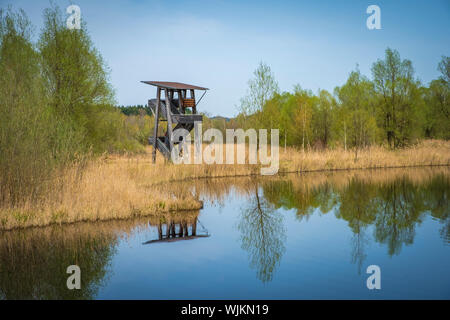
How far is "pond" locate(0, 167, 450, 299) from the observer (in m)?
5.78

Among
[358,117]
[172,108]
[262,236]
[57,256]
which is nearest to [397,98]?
[358,117]

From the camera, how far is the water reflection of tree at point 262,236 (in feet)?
23.1

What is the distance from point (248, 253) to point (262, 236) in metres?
1.41

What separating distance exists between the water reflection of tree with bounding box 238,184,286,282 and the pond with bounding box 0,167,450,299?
3cm

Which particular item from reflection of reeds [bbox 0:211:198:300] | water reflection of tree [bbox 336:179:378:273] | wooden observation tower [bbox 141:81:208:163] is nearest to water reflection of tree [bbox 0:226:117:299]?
reflection of reeds [bbox 0:211:198:300]

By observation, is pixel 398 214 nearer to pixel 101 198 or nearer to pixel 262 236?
pixel 262 236

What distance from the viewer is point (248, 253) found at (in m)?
7.86

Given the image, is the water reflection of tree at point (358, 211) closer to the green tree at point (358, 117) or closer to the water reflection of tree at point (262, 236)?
the water reflection of tree at point (262, 236)

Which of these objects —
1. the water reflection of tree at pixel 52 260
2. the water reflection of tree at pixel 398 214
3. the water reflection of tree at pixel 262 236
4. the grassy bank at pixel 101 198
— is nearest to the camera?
the water reflection of tree at pixel 52 260

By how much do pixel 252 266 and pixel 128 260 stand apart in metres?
2.39

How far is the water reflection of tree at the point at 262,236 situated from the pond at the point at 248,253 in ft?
0.09

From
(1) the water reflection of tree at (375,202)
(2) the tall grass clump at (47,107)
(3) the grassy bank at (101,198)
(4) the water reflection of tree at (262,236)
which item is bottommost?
(4) the water reflection of tree at (262,236)

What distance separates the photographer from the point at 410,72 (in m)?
28.3

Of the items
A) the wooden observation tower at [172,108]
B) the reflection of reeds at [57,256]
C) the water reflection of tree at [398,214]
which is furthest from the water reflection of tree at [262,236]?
the wooden observation tower at [172,108]
